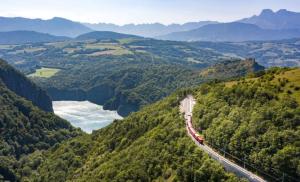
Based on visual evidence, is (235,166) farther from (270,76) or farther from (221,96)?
(270,76)

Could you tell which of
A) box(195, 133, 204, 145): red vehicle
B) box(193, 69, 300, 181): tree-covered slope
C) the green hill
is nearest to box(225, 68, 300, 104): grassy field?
box(193, 69, 300, 181): tree-covered slope

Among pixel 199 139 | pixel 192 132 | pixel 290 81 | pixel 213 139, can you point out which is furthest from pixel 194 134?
pixel 290 81

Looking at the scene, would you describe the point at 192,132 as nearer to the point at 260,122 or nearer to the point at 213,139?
the point at 213,139

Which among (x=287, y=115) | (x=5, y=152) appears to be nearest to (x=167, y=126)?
(x=287, y=115)

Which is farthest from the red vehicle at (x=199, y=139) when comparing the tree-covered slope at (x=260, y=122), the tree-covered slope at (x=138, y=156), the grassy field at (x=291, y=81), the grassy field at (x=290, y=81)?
the grassy field at (x=291, y=81)

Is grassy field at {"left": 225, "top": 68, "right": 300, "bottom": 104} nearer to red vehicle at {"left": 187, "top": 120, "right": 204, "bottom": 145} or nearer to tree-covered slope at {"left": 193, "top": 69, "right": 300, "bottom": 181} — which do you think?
tree-covered slope at {"left": 193, "top": 69, "right": 300, "bottom": 181}
